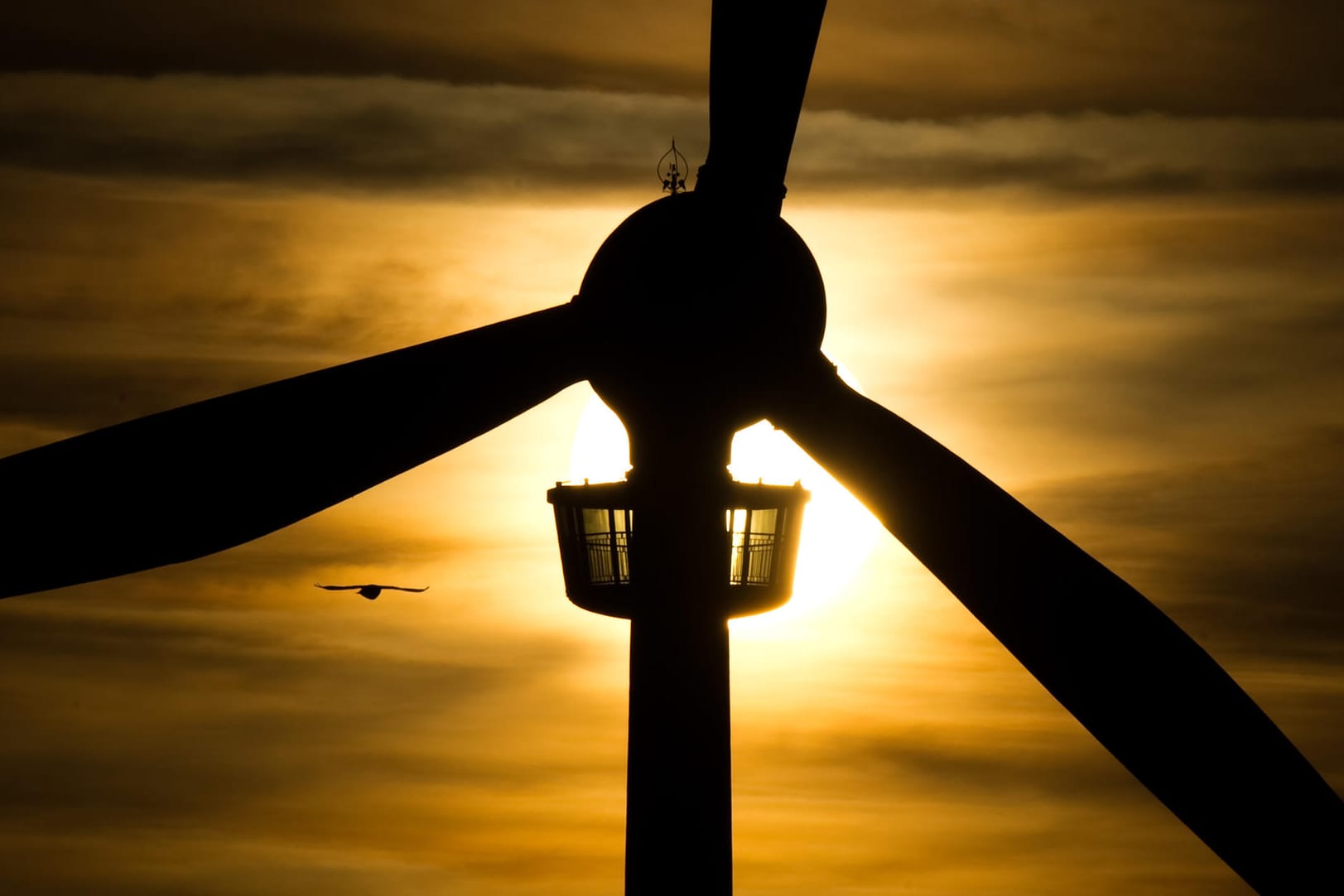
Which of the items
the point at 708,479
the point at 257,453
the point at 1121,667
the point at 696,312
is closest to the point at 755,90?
the point at 696,312

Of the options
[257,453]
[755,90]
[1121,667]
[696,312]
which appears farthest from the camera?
[696,312]

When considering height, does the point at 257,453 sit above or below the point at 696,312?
below

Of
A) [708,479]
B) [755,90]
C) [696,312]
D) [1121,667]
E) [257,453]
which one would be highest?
[755,90]

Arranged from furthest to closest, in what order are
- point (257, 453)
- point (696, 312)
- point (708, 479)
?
1. point (708, 479)
2. point (696, 312)
3. point (257, 453)

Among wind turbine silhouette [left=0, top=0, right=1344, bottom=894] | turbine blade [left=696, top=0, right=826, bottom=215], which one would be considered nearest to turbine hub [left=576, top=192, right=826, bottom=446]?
wind turbine silhouette [left=0, top=0, right=1344, bottom=894]

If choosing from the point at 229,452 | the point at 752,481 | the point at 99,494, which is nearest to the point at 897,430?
the point at 752,481

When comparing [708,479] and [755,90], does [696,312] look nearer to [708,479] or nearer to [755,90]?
[708,479]

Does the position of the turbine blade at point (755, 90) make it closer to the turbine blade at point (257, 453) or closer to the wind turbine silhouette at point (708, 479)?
the wind turbine silhouette at point (708, 479)

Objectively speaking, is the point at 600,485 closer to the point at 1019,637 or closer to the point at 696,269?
the point at 696,269
